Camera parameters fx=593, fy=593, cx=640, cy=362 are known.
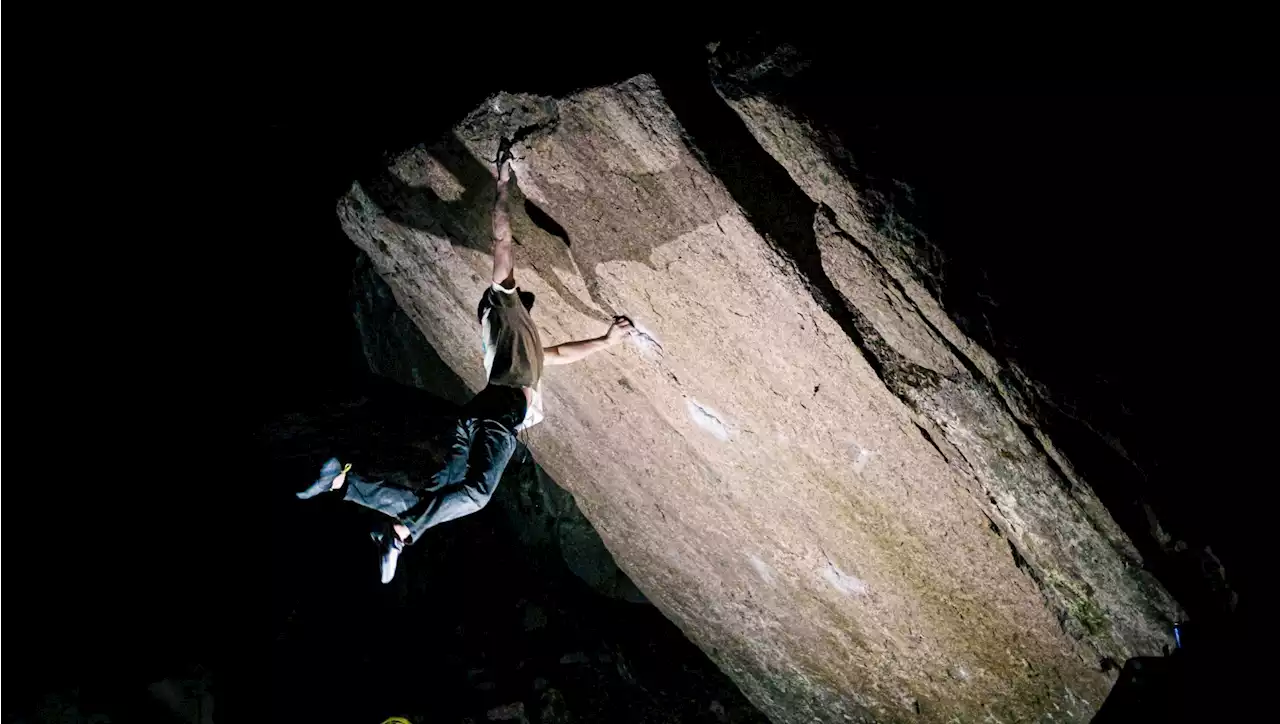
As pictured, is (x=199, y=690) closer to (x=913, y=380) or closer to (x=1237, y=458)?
(x=913, y=380)

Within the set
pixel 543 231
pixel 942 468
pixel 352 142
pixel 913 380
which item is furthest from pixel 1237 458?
pixel 352 142

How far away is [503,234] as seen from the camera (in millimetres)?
2902

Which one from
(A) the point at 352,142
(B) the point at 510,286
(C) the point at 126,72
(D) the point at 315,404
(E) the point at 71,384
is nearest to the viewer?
(B) the point at 510,286

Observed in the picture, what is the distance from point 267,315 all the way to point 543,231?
5.74 metres

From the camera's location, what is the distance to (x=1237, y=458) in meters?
2.20

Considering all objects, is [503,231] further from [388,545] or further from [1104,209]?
[1104,209]

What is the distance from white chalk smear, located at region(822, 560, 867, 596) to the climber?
1829mm

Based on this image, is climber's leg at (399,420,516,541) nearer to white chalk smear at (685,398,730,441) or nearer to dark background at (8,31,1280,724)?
white chalk smear at (685,398,730,441)

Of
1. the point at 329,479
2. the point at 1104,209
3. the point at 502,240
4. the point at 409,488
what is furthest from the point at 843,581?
the point at 329,479

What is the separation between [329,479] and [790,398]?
248 centimetres

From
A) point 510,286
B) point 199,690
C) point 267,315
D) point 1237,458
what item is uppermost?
point 1237,458

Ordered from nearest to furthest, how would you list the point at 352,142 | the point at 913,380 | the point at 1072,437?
1. the point at 1072,437
2. the point at 913,380
3. the point at 352,142

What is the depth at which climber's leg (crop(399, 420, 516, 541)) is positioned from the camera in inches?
122

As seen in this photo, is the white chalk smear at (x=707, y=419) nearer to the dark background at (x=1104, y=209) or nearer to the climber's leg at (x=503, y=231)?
the climber's leg at (x=503, y=231)
